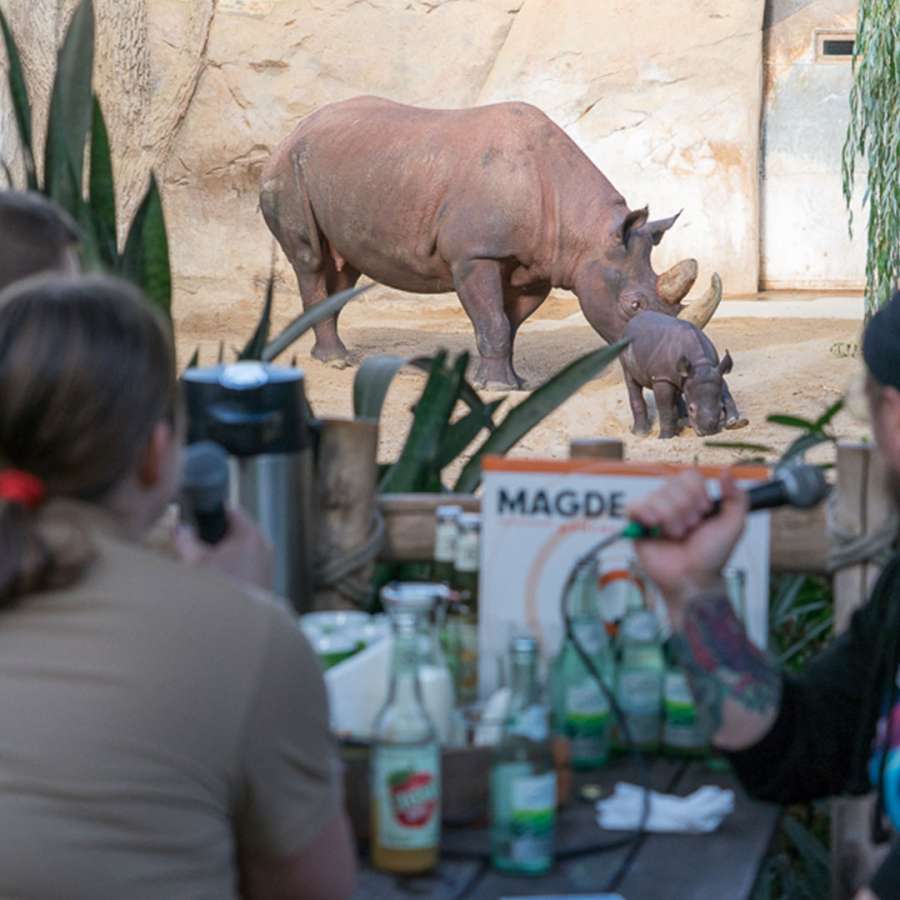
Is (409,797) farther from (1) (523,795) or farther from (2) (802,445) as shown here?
(2) (802,445)

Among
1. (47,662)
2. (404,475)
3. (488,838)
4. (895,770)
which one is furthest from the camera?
(404,475)

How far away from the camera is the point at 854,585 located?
2.18m

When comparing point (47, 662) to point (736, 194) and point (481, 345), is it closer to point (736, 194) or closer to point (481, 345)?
point (481, 345)

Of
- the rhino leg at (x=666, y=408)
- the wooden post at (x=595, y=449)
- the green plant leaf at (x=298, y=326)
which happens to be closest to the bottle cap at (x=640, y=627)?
the wooden post at (x=595, y=449)

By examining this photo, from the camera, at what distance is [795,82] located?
14820mm

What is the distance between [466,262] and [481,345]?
1.96 feet

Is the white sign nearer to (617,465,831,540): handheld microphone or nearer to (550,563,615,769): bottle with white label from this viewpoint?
(550,563,615,769): bottle with white label

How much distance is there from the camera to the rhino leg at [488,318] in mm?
10305

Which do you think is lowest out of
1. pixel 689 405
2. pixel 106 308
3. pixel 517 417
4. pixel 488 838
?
pixel 689 405

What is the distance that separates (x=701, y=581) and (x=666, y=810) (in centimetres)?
24

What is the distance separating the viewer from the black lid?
200cm

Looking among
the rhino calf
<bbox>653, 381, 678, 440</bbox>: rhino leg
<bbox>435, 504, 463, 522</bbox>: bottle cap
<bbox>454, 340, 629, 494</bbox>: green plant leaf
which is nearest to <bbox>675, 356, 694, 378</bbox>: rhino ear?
the rhino calf

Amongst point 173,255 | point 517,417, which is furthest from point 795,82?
point 517,417

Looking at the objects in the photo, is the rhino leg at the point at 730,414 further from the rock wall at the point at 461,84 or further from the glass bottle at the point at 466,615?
the glass bottle at the point at 466,615
